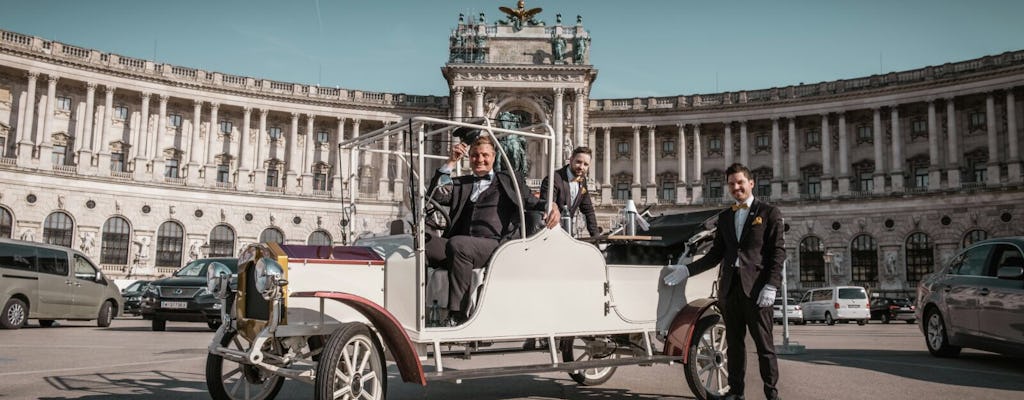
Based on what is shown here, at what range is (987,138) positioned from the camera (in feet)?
152

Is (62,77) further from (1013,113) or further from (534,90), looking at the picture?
(1013,113)

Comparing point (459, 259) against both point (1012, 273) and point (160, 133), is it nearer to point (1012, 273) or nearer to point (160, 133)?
point (1012, 273)

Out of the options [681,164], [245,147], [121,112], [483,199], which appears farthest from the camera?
[681,164]

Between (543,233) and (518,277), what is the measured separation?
41cm

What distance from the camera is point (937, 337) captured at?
1153 cm

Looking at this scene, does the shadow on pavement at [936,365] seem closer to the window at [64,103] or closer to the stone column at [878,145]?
the stone column at [878,145]

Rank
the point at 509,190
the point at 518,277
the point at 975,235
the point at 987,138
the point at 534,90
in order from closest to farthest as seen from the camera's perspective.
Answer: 1. the point at 518,277
2. the point at 509,190
3. the point at 975,235
4. the point at 987,138
5. the point at 534,90

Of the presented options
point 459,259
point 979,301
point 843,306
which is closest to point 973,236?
point 843,306

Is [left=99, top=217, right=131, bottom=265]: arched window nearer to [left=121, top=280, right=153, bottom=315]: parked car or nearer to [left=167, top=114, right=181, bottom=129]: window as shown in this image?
[left=167, top=114, right=181, bottom=129]: window

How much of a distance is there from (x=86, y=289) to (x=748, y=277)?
53.3ft

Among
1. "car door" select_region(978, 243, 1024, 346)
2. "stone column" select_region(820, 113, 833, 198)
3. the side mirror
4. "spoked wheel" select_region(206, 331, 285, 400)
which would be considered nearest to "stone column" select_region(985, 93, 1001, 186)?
"stone column" select_region(820, 113, 833, 198)

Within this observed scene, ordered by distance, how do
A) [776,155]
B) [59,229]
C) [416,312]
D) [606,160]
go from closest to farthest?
[416,312] < [59,229] < [776,155] < [606,160]

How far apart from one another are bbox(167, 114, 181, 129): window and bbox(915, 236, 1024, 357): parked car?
46974mm

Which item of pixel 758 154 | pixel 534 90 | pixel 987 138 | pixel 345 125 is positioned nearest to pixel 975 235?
pixel 987 138
